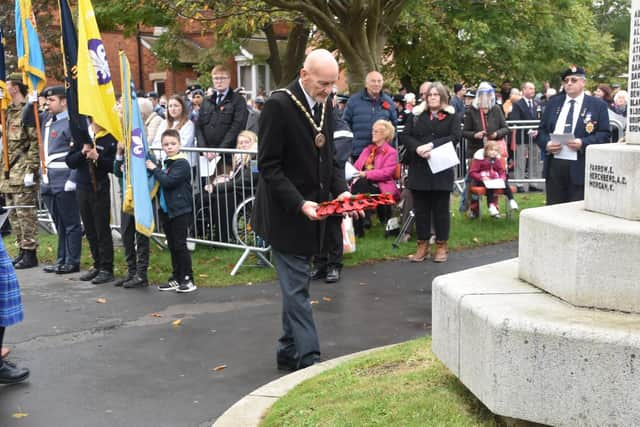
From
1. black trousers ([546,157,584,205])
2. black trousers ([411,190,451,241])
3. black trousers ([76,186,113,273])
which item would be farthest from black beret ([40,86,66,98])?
black trousers ([546,157,584,205])

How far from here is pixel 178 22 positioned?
25.6 metres

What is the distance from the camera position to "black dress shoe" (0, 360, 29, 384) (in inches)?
238

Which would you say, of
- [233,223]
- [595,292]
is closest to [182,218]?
[233,223]

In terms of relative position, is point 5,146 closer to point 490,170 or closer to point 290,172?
point 290,172

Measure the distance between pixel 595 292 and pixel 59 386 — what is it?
386 centimetres

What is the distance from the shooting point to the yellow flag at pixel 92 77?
898cm

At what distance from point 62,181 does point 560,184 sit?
6068 millimetres

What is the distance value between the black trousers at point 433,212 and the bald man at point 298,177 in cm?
412

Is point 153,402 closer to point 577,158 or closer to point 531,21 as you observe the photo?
point 577,158

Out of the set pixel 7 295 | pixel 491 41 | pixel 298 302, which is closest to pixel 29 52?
pixel 7 295

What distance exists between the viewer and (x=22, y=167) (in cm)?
1058

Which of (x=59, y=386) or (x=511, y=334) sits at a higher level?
(x=511, y=334)

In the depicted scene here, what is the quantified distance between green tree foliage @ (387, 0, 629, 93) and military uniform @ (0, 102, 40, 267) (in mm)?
15193

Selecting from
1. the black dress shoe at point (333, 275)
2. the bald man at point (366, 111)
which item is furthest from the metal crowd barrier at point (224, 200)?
the bald man at point (366, 111)
